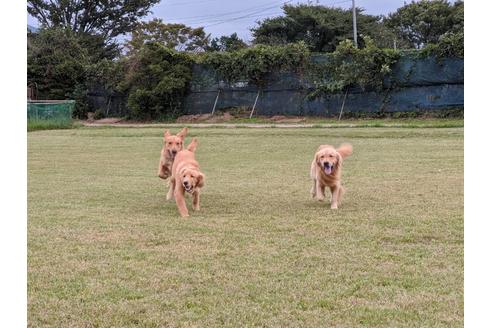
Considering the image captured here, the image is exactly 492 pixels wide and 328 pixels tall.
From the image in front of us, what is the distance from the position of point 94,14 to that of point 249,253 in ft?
145

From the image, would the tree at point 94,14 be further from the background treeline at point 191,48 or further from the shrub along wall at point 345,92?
the shrub along wall at point 345,92

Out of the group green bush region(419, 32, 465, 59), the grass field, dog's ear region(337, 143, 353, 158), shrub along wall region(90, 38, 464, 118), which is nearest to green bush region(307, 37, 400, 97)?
shrub along wall region(90, 38, 464, 118)

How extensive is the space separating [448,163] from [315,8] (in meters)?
33.8

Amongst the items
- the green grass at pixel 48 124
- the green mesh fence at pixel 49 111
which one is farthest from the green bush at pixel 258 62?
the green grass at pixel 48 124

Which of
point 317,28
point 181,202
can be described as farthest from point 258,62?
point 181,202

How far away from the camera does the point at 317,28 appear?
132 ft

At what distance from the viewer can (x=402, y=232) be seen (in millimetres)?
4480

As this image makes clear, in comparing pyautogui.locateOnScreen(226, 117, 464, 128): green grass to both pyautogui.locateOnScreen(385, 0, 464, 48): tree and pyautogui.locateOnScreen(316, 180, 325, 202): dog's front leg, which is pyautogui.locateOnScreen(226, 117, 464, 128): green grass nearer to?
pyautogui.locateOnScreen(316, 180, 325, 202): dog's front leg

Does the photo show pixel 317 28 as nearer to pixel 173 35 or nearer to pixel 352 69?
pixel 173 35

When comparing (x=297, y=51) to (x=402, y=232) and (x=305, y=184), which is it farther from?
(x=402, y=232)

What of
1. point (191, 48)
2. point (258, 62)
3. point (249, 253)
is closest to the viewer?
point (249, 253)

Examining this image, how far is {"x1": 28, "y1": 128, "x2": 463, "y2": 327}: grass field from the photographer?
2797 millimetres

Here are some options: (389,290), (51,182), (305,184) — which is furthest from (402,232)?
(51,182)

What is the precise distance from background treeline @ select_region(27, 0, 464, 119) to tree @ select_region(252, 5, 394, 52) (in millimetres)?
68
